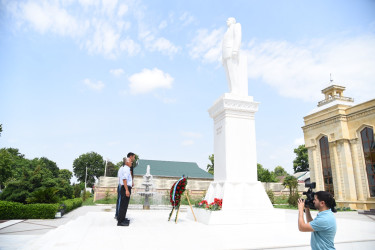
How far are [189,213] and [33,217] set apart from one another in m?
6.84

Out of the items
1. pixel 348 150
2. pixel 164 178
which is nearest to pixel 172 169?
pixel 164 178

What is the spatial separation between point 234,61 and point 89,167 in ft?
185

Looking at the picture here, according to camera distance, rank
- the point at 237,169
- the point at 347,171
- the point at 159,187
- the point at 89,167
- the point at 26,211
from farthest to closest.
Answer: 1. the point at 89,167
2. the point at 159,187
3. the point at 347,171
4. the point at 26,211
5. the point at 237,169

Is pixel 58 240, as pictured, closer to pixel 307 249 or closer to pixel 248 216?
pixel 307 249

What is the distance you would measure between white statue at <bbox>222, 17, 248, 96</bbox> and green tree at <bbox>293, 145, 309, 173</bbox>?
4495 cm

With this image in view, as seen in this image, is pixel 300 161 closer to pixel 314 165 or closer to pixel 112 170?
pixel 314 165

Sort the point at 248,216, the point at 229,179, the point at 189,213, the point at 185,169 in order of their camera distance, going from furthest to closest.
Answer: the point at 185,169 < the point at 189,213 < the point at 229,179 < the point at 248,216

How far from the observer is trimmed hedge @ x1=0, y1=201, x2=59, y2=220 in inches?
396

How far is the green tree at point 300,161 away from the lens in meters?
48.9

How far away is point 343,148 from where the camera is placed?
21578 mm

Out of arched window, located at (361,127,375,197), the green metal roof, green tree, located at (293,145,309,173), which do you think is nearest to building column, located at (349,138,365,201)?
arched window, located at (361,127,375,197)

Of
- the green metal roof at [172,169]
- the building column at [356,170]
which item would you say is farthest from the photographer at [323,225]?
the green metal roof at [172,169]

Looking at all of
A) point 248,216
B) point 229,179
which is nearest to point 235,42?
point 229,179

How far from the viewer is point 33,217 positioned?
10445 millimetres
